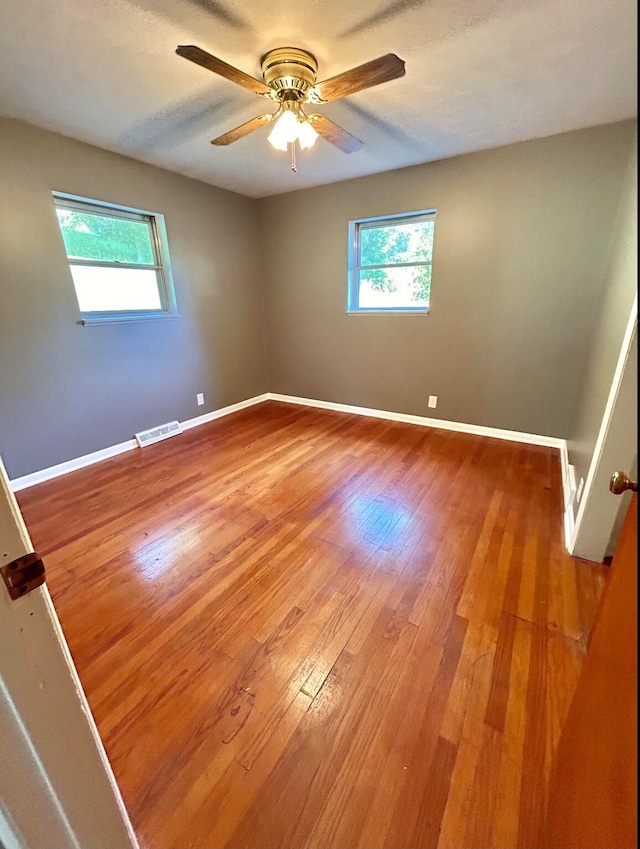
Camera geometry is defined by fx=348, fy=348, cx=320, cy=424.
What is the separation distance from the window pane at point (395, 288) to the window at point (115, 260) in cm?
200

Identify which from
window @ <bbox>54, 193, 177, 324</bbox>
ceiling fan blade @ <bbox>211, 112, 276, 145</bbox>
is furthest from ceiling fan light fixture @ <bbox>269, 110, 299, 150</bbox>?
window @ <bbox>54, 193, 177, 324</bbox>

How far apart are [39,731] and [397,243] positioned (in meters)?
3.89

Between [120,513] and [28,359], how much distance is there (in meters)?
1.36

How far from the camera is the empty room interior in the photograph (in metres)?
0.90

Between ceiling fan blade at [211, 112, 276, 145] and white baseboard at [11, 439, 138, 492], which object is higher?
ceiling fan blade at [211, 112, 276, 145]

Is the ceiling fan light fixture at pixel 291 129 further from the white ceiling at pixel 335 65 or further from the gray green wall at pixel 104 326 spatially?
the gray green wall at pixel 104 326

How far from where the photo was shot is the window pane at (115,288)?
2.83 metres

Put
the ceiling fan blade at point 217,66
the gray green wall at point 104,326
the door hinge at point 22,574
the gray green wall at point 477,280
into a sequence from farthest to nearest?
the gray green wall at point 477,280
the gray green wall at point 104,326
the ceiling fan blade at point 217,66
the door hinge at point 22,574

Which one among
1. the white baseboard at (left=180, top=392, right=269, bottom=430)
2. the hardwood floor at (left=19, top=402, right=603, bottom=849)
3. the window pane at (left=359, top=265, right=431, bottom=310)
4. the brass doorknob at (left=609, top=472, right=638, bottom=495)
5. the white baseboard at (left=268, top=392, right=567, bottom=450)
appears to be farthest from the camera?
the white baseboard at (left=180, top=392, right=269, bottom=430)

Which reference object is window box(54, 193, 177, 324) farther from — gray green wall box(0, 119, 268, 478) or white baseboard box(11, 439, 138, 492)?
white baseboard box(11, 439, 138, 492)

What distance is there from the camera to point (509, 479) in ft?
8.55

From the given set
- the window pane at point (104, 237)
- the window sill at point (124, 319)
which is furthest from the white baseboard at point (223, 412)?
the window pane at point (104, 237)

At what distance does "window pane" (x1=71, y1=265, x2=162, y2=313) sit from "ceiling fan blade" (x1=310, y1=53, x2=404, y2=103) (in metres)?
2.22

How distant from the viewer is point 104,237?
2910 mm
